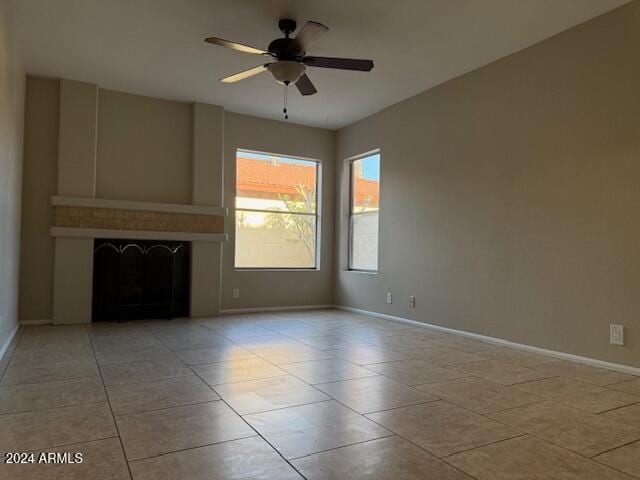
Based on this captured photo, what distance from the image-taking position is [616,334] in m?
3.36

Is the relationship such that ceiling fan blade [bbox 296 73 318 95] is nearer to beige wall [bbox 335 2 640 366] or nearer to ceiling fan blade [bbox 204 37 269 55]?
ceiling fan blade [bbox 204 37 269 55]

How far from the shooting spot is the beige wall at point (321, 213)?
6227 mm

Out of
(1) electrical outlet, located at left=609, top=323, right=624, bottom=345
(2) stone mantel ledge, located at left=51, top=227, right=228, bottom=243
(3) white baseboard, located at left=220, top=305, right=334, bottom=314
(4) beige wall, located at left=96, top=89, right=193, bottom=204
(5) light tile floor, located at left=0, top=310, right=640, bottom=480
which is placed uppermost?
(4) beige wall, located at left=96, top=89, right=193, bottom=204

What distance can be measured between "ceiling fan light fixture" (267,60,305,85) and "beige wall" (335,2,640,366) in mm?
2038

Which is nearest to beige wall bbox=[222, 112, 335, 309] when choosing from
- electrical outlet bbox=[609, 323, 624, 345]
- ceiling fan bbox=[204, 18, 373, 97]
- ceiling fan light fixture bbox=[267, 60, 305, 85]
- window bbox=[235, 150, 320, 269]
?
window bbox=[235, 150, 320, 269]

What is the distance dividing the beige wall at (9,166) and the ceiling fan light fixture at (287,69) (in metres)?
1.96

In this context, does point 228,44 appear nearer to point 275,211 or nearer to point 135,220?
point 135,220

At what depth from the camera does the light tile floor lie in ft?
5.85

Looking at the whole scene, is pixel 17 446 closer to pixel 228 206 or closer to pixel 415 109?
pixel 228 206

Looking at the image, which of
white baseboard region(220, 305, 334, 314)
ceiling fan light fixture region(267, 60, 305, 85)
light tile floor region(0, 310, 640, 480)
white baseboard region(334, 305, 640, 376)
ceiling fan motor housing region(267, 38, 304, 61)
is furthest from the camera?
white baseboard region(220, 305, 334, 314)

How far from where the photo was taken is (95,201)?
17.1 feet

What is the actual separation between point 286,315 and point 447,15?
4049mm

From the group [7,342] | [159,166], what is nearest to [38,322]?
[7,342]

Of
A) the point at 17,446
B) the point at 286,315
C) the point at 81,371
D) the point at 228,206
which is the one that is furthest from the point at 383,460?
the point at 228,206
